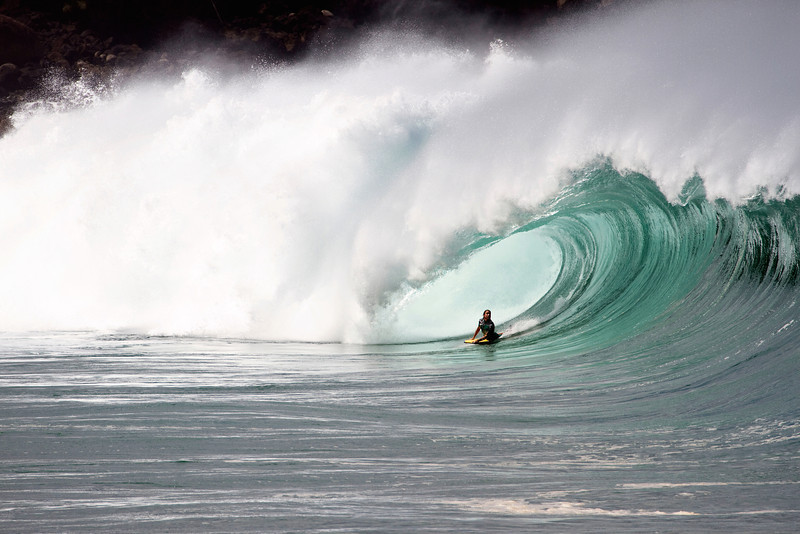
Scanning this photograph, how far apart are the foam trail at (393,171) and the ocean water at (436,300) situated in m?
0.05

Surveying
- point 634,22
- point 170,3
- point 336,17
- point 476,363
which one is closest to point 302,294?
point 476,363

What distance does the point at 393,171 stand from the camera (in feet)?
43.2

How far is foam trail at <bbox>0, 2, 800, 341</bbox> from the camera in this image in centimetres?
1107

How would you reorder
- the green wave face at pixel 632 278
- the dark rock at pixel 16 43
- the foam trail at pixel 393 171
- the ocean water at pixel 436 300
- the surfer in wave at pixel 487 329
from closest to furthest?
the ocean water at pixel 436 300 < the green wave face at pixel 632 278 < the surfer in wave at pixel 487 329 < the foam trail at pixel 393 171 < the dark rock at pixel 16 43

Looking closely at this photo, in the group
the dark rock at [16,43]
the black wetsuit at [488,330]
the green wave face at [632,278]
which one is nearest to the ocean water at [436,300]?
the green wave face at [632,278]

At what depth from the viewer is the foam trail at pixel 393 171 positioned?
436 inches

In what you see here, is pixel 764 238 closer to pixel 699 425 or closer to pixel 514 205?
pixel 514 205

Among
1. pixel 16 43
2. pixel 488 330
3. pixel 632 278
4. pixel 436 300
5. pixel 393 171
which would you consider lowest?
pixel 488 330

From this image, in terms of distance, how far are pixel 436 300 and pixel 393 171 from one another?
7.43 ft

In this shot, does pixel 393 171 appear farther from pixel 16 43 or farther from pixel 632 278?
pixel 16 43

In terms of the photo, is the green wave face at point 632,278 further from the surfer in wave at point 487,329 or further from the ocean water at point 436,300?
the surfer in wave at point 487,329

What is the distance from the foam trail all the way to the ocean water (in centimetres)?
5

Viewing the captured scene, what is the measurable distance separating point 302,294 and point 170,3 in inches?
1930

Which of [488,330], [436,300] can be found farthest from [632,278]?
[436,300]
